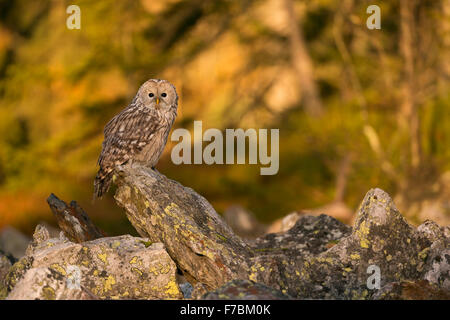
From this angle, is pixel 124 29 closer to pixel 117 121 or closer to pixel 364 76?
pixel 364 76

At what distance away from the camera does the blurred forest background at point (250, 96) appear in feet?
61.4

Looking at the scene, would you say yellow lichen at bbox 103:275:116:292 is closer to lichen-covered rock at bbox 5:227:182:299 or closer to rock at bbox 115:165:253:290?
lichen-covered rock at bbox 5:227:182:299

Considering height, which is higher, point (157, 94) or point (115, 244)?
point (157, 94)

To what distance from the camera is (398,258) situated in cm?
615

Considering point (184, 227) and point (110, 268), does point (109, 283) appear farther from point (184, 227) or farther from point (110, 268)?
point (184, 227)

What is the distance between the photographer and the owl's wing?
805 cm

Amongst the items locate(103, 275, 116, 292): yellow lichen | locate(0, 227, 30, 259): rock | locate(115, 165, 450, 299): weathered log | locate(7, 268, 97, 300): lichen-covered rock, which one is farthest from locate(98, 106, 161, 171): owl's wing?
locate(0, 227, 30, 259): rock

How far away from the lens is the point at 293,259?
6.28 m

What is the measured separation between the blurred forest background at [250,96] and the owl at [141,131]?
29.6 feet

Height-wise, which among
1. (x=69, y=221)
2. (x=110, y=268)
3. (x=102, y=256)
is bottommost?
(x=110, y=268)

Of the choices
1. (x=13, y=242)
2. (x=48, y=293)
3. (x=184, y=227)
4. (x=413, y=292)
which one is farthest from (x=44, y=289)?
(x=13, y=242)

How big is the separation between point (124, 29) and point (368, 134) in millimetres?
10150

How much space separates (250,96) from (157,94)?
14.1 meters

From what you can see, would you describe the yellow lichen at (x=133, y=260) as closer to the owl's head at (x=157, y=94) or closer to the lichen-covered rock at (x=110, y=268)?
the lichen-covered rock at (x=110, y=268)
